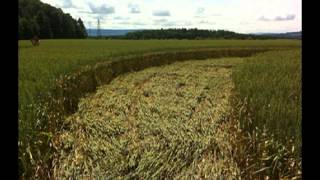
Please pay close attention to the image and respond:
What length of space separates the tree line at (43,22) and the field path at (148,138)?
25.0 metres

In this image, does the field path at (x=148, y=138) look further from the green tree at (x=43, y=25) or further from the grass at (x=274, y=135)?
the green tree at (x=43, y=25)

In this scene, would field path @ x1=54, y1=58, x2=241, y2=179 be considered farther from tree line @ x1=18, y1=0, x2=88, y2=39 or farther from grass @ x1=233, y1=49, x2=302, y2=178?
tree line @ x1=18, y1=0, x2=88, y2=39

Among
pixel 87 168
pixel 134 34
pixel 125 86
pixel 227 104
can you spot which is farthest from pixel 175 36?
pixel 87 168

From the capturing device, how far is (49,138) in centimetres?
516

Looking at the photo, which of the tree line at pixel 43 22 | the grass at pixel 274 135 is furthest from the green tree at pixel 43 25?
the grass at pixel 274 135

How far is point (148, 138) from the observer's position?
5.86 meters

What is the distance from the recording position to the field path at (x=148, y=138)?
452 centimetres

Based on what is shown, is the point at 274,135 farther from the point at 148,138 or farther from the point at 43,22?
the point at 43,22

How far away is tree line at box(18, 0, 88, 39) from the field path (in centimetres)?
2500

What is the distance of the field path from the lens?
178 inches

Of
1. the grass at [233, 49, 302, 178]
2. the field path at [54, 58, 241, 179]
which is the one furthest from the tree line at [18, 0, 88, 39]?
the grass at [233, 49, 302, 178]
